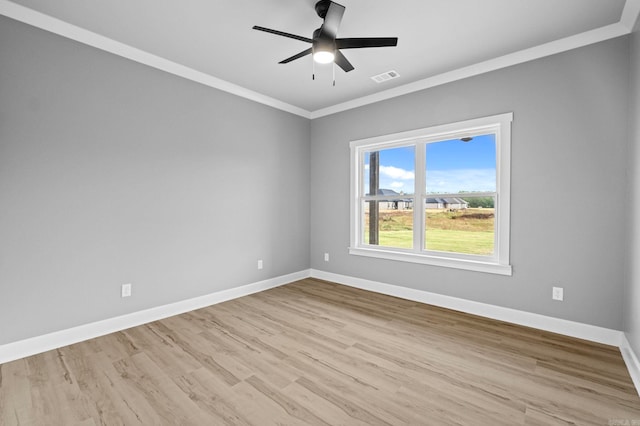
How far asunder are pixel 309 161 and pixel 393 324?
2.95 m

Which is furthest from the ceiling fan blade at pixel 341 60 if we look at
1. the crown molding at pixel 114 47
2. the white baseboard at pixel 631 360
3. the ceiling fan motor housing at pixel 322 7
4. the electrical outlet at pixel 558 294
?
the white baseboard at pixel 631 360

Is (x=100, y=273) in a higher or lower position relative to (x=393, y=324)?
higher

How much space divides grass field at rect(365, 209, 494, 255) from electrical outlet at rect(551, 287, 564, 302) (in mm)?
675

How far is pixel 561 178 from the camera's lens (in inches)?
109

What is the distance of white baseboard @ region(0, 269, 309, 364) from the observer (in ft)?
7.59

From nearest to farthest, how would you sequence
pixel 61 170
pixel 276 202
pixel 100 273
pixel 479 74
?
→ pixel 61 170 < pixel 100 273 < pixel 479 74 < pixel 276 202

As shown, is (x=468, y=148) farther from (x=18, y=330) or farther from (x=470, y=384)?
(x=18, y=330)

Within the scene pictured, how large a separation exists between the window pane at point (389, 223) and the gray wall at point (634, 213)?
2.05 metres


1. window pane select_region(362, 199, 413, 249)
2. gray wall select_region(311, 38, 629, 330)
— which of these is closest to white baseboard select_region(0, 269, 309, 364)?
window pane select_region(362, 199, 413, 249)

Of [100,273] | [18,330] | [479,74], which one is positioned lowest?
[18,330]

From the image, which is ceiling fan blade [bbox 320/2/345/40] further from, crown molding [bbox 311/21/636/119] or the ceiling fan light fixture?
crown molding [bbox 311/21/636/119]

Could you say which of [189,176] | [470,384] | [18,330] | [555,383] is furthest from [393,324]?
[18,330]

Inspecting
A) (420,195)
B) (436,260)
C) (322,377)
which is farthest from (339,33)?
(322,377)

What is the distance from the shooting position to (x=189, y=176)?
3.38 meters
